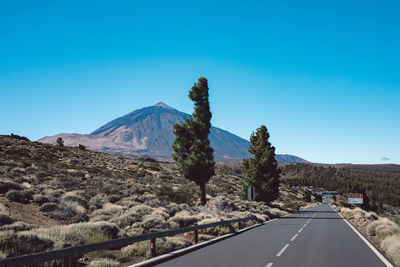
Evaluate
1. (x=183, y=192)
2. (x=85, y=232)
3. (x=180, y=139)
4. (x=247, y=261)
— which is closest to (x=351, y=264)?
(x=247, y=261)

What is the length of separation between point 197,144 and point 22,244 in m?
19.7

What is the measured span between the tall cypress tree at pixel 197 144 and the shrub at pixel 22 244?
18.3 meters

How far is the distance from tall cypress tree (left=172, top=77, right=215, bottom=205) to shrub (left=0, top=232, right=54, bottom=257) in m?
18.3

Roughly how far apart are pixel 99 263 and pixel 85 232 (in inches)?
160

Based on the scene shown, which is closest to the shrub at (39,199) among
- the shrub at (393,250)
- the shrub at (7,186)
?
the shrub at (7,186)

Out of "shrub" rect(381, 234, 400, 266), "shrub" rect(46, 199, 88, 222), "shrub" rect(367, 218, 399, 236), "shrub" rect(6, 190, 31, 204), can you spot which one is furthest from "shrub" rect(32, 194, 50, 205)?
"shrub" rect(367, 218, 399, 236)

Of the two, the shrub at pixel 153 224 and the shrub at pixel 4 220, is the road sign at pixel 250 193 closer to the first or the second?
the shrub at pixel 153 224

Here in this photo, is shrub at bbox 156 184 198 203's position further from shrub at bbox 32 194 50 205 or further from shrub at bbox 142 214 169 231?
shrub at bbox 142 214 169 231

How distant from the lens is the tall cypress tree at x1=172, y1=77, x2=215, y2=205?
27766mm

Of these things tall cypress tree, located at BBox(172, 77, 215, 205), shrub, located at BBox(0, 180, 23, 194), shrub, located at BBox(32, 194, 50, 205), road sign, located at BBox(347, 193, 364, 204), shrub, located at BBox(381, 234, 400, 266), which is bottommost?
road sign, located at BBox(347, 193, 364, 204)

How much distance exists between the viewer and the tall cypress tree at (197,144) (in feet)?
91.1

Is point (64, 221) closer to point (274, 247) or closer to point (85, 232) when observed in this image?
point (85, 232)

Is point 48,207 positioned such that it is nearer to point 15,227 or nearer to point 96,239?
point 15,227

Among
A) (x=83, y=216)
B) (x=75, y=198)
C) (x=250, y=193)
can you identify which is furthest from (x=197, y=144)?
(x=83, y=216)
